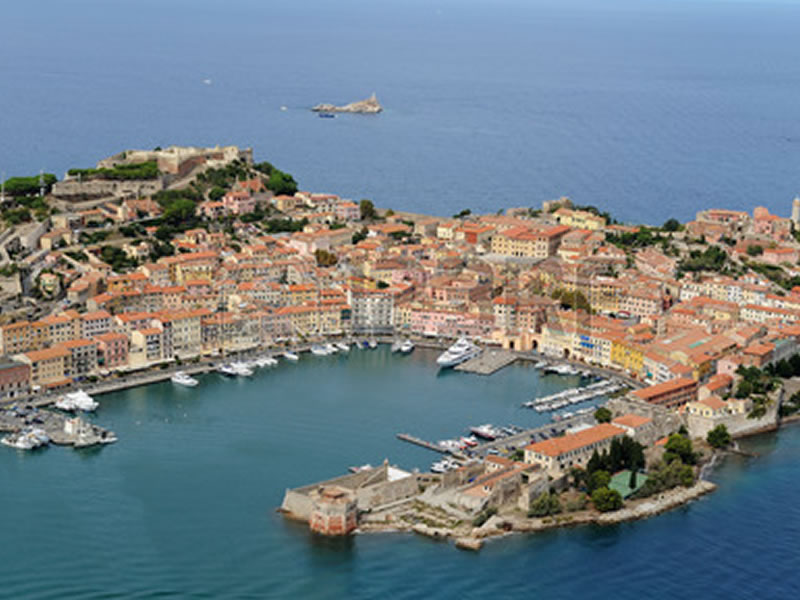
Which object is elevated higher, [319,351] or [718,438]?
[319,351]

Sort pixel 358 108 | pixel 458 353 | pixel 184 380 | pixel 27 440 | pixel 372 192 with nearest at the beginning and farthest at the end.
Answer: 1. pixel 27 440
2. pixel 184 380
3. pixel 458 353
4. pixel 372 192
5. pixel 358 108

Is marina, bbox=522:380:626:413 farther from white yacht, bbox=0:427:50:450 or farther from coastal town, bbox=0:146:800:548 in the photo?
white yacht, bbox=0:427:50:450

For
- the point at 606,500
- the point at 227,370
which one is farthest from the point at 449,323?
the point at 606,500

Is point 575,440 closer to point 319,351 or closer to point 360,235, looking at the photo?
point 319,351

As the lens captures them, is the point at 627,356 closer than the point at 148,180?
Yes

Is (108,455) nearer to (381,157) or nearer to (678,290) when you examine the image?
(678,290)

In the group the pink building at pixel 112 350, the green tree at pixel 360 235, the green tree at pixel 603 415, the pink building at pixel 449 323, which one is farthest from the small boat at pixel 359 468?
the green tree at pixel 360 235
